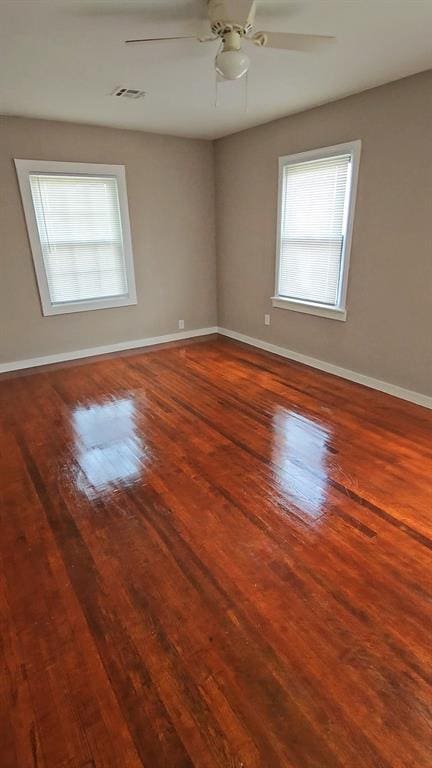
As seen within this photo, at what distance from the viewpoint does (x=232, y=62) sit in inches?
82.0

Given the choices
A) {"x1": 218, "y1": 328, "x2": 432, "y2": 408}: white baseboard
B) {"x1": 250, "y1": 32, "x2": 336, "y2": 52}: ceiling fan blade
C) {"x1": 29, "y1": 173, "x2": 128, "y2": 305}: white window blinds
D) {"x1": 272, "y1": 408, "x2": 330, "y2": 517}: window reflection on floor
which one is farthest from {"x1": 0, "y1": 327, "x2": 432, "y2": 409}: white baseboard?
{"x1": 250, "y1": 32, "x2": 336, "y2": 52}: ceiling fan blade

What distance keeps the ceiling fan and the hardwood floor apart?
7.43ft

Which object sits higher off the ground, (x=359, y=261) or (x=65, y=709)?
(x=359, y=261)

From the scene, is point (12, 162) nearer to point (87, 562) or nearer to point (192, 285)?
point (192, 285)

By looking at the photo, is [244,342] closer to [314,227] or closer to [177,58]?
[314,227]

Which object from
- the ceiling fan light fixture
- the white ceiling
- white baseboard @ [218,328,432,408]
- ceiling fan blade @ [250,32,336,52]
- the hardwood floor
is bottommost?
the hardwood floor

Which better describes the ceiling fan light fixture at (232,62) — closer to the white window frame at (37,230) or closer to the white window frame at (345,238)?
the white window frame at (345,238)

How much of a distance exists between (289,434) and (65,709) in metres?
2.13

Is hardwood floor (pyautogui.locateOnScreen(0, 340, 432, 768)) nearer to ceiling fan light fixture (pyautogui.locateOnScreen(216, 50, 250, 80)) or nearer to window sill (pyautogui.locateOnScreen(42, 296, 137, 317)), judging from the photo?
window sill (pyautogui.locateOnScreen(42, 296, 137, 317))

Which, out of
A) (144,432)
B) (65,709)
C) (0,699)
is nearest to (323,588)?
(65,709)

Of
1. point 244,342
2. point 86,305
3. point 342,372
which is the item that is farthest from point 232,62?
point 244,342

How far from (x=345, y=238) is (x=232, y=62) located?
2.05 metres

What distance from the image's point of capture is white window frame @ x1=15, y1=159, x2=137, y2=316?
4137 millimetres

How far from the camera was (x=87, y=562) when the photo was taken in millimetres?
1885
